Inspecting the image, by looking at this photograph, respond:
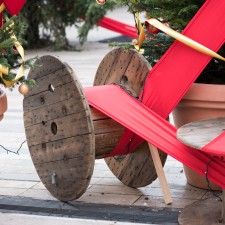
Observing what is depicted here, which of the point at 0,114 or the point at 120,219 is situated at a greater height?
the point at 0,114

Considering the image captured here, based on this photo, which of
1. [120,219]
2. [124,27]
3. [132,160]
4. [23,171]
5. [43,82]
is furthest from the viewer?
[124,27]

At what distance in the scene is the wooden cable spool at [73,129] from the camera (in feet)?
14.1

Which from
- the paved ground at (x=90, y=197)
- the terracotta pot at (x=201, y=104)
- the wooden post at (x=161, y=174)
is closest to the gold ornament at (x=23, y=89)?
the paved ground at (x=90, y=197)

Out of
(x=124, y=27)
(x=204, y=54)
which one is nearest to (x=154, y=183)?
(x=204, y=54)

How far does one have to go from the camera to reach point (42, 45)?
13719 mm

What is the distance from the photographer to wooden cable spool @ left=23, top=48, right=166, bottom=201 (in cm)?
429

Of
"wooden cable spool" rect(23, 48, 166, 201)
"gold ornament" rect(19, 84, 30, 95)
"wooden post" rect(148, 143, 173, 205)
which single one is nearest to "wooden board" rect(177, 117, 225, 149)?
"wooden post" rect(148, 143, 173, 205)

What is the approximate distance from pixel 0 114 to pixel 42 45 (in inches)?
391

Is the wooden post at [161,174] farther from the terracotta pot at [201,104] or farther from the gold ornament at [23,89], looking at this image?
the gold ornament at [23,89]

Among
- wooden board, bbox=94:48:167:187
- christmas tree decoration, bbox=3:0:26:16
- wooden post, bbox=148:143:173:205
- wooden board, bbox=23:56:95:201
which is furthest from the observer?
wooden board, bbox=94:48:167:187

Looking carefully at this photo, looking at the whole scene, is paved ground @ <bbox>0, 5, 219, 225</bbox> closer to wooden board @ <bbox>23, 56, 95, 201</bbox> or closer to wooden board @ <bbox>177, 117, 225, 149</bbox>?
wooden board @ <bbox>23, 56, 95, 201</bbox>

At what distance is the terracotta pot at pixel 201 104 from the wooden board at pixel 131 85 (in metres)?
0.31

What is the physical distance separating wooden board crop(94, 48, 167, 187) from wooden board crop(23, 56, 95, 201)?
1.16 feet

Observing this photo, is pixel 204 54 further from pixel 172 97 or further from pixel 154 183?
pixel 154 183
